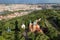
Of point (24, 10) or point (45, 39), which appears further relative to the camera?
point (24, 10)

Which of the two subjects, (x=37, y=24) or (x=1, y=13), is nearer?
(x=37, y=24)

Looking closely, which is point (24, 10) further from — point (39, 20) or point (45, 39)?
point (45, 39)

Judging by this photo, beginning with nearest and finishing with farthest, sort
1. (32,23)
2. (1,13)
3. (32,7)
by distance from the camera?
(32,23) → (1,13) → (32,7)

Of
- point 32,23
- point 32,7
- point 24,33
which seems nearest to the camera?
point 24,33

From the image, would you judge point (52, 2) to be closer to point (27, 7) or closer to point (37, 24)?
point (27, 7)

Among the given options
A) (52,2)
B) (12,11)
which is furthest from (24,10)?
(52,2)

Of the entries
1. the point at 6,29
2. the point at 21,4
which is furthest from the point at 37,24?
the point at 21,4
